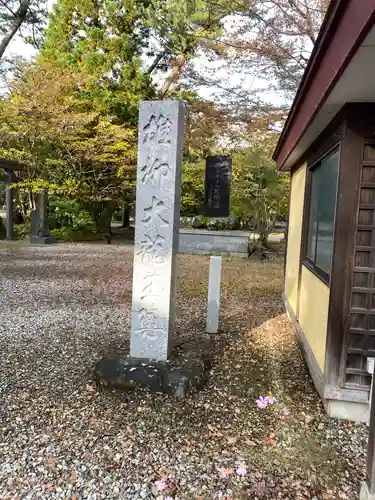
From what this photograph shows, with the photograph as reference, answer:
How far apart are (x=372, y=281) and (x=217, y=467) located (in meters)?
1.39

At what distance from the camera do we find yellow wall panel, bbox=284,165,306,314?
13.7ft

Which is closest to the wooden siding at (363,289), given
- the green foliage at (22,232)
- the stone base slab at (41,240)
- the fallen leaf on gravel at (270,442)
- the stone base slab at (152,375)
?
the fallen leaf on gravel at (270,442)

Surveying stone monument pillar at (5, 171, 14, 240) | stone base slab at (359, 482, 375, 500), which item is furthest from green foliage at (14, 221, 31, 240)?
stone base slab at (359, 482, 375, 500)

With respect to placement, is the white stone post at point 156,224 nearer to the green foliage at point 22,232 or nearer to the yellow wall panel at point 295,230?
the yellow wall panel at point 295,230

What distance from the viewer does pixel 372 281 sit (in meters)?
2.21

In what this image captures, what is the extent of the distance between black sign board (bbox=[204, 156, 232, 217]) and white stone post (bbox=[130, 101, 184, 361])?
18.0ft

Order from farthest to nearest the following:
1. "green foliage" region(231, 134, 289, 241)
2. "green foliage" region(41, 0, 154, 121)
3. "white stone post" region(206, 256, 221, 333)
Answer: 1. "green foliage" region(41, 0, 154, 121)
2. "green foliage" region(231, 134, 289, 241)
3. "white stone post" region(206, 256, 221, 333)

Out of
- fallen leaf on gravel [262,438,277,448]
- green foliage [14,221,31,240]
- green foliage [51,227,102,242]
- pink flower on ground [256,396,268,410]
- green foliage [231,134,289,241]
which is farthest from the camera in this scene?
green foliage [51,227,102,242]

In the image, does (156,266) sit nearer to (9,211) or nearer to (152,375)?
(152,375)

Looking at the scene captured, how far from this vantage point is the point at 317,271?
297cm

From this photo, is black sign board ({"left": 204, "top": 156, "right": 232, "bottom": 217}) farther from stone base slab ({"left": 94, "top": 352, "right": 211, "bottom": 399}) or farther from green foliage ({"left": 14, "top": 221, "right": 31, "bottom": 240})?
green foliage ({"left": 14, "top": 221, "right": 31, "bottom": 240})

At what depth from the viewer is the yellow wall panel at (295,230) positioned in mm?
4176

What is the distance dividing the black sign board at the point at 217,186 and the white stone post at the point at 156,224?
5481 millimetres

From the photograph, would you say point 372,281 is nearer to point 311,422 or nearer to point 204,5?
point 311,422
